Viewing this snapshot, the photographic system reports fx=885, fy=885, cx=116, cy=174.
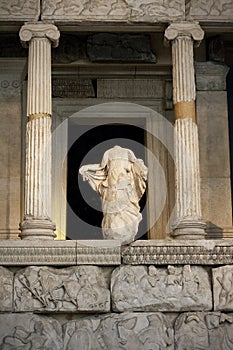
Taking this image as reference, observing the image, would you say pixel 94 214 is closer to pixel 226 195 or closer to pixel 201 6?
pixel 226 195

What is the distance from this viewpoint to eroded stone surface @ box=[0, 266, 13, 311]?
442 inches

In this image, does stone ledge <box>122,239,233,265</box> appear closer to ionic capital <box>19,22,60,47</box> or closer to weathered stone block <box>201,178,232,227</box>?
weathered stone block <box>201,178,232,227</box>

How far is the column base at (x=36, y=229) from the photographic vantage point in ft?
38.4

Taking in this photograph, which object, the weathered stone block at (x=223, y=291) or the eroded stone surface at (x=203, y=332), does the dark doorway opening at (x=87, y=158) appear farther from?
the eroded stone surface at (x=203, y=332)

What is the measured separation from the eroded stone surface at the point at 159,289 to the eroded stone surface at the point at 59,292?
217mm

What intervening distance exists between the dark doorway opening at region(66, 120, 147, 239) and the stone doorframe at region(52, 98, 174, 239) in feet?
1.01

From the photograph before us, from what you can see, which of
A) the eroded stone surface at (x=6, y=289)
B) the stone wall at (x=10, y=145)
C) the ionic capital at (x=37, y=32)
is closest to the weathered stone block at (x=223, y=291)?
the eroded stone surface at (x=6, y=289)

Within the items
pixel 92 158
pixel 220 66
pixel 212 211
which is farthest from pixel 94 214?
pixel 220 66

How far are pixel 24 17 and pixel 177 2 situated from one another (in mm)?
2225

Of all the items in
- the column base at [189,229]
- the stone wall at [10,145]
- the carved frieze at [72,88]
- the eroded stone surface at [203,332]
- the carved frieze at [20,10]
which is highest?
the carved frieze at [20,10]

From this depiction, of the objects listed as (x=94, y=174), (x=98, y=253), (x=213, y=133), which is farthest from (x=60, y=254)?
(x=213, y=133)

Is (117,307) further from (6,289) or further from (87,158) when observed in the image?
(87,158)

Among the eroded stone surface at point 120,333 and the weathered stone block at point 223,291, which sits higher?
the weathered stone block at point 223,291

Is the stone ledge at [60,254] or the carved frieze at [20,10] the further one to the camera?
the carved frieze at [20,10]
